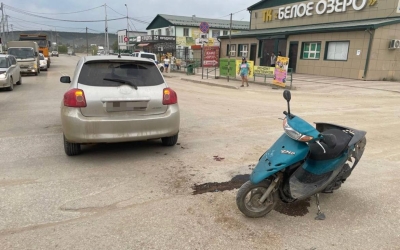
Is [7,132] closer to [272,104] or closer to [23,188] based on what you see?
[23,188]

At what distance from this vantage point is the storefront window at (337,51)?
20.6 m

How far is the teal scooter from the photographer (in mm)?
3102

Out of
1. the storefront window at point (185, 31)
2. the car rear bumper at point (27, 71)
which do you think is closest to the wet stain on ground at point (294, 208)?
the car rear bumper at point (27, 71)

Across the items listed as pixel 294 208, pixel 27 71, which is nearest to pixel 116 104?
pixel 294 208

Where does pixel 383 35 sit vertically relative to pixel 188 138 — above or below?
above

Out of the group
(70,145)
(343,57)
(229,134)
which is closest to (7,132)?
(70,145)

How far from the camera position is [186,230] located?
3.07m

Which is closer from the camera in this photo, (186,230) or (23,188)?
(186,230)

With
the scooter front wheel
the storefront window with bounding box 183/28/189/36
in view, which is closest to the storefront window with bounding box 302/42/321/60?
the scooter front wheel

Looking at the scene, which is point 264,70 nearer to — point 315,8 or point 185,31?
point 315,8

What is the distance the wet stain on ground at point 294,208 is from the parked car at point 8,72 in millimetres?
13153

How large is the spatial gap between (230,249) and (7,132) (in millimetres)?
5802

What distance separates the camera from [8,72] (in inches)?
521

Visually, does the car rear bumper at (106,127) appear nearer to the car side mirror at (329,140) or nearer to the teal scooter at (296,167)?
the teal scooter at (296,167)
